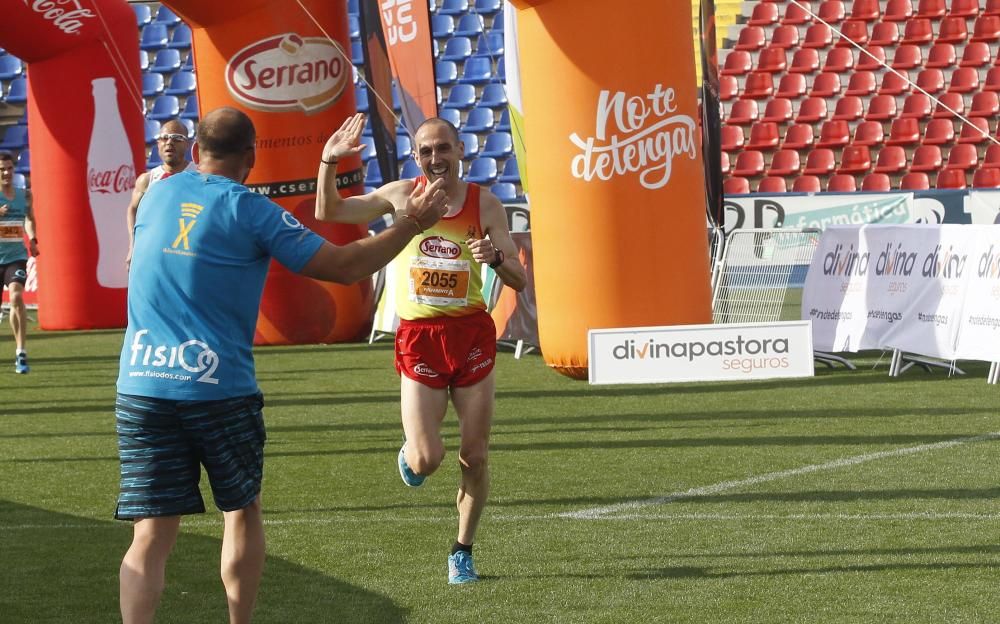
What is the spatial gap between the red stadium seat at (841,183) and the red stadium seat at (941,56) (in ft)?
9.05

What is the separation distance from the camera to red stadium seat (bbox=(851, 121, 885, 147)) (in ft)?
85.0

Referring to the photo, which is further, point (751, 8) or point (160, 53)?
point (160, 53)

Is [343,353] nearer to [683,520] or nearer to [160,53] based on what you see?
[683,520]

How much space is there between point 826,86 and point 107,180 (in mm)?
12326

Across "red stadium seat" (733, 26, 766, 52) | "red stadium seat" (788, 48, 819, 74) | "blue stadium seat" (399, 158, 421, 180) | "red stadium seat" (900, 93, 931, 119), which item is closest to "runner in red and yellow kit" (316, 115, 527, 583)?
"red stadium seat" (900, 93, 931, 119)

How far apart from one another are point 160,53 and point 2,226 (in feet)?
57.8

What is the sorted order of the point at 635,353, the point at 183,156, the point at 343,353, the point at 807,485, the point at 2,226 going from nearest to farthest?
the point at 807,485 < the point at 183,156 < the point at 635,353 < the point at 2,226 < the point at 343,353

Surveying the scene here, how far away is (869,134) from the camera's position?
26.1m

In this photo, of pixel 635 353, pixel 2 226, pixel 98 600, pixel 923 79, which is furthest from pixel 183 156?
pixel 923 79

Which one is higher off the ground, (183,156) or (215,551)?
(183,156)

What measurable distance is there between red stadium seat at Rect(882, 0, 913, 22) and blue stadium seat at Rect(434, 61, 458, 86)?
7599 mm

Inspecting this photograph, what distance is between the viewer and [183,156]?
1149 centimetres

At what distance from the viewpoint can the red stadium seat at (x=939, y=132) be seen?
2545 cm

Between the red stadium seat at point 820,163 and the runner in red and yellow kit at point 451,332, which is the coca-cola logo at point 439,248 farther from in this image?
the red stadium seat at point 820,163
